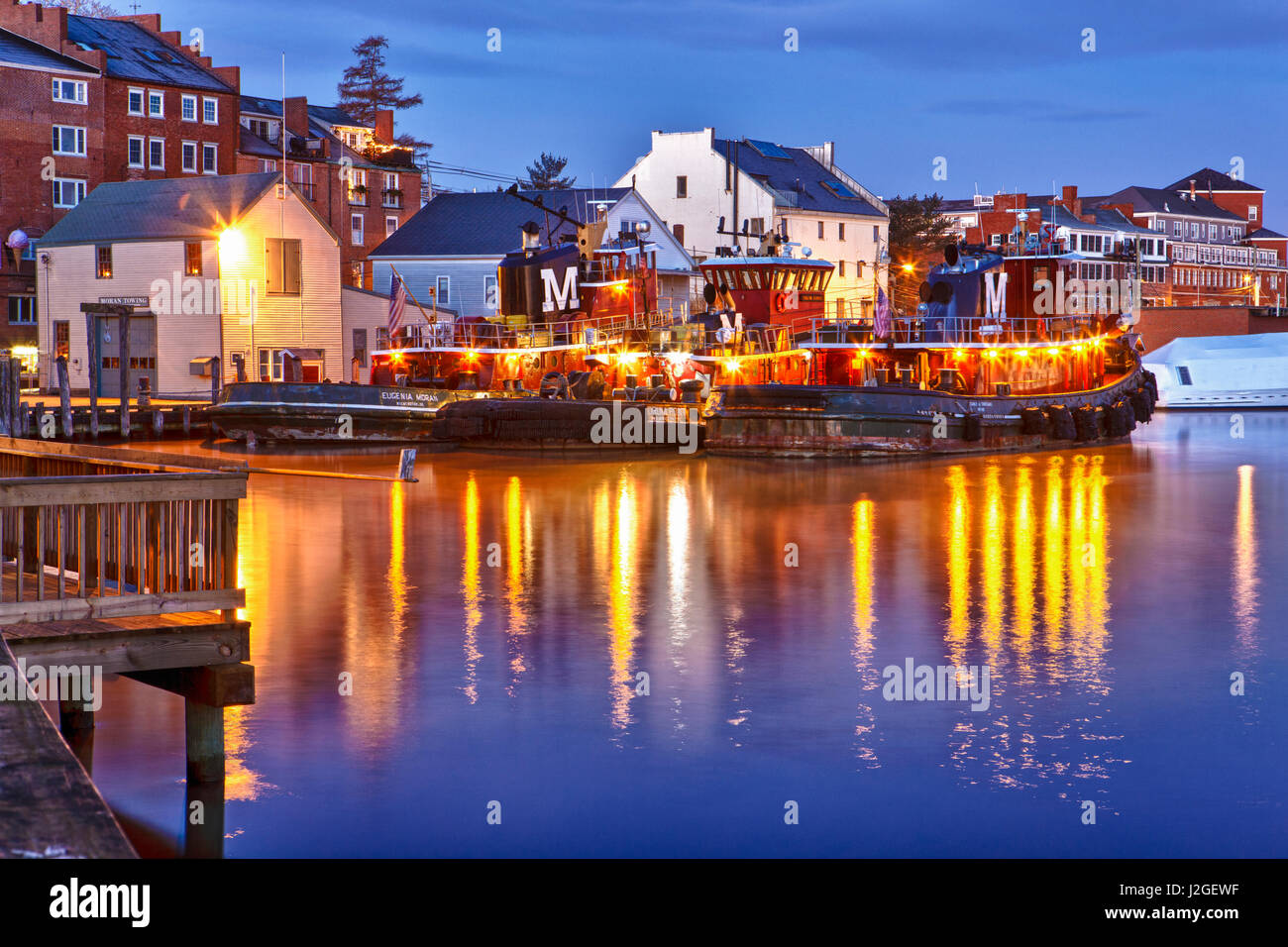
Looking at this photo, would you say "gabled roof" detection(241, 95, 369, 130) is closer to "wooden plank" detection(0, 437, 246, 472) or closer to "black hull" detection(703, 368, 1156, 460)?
"black hull" detection(703, 368, 1156, 460)

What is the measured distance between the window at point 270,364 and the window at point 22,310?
9.80m

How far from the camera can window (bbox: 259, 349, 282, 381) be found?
2067 inches

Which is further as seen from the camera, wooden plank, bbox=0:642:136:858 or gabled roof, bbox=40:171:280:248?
gabled roof, bbox=40:171:280:248

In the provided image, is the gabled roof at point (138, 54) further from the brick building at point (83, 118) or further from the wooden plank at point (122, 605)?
the wooden plank at point (122, 605)

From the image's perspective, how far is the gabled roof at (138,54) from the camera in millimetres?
61062

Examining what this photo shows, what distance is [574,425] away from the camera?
120ft

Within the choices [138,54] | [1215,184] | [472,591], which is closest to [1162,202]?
[1215,184]

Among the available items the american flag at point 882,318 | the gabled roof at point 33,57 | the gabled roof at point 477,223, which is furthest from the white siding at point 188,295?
the american flag at point 882,318

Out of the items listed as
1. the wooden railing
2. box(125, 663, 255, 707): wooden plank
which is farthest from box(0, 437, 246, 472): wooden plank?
box(125, 663, 255, 707): wooden plank

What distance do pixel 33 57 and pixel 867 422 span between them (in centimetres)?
3840

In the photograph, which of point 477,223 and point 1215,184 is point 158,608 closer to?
point 477,223

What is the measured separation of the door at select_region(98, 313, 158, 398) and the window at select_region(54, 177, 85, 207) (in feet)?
28.4

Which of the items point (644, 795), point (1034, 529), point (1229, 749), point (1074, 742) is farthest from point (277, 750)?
point (1034, 529)
